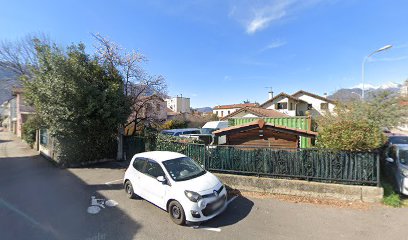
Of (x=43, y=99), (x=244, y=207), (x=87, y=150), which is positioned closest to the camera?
(x=244, y=207)

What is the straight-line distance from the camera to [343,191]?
21.6 feet

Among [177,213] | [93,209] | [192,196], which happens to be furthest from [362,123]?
[93,209]

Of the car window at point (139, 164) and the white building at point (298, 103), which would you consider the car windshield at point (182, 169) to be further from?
the white building at point (298, 103)

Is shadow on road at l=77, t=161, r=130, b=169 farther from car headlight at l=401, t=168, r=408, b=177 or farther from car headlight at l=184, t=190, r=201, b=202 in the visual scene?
car headlight at l=401, t=168, r=408, b=177

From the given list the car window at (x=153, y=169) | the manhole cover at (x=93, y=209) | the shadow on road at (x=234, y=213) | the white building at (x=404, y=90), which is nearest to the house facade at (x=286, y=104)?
the white building at (x=404, y=90)

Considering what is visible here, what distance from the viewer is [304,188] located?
273 inches

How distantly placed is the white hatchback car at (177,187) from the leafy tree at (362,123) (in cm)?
380

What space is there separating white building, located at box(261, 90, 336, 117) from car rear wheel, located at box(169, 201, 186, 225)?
28.4 meters

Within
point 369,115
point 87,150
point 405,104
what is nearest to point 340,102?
point 369,115

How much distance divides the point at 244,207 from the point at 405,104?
7.53 metres

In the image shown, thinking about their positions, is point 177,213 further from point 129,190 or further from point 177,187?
point 129,190

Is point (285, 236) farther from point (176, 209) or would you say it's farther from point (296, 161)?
point (296, 161)

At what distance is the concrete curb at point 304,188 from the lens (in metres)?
6.39

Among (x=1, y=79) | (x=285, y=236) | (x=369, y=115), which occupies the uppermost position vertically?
(x=1, y=79)
